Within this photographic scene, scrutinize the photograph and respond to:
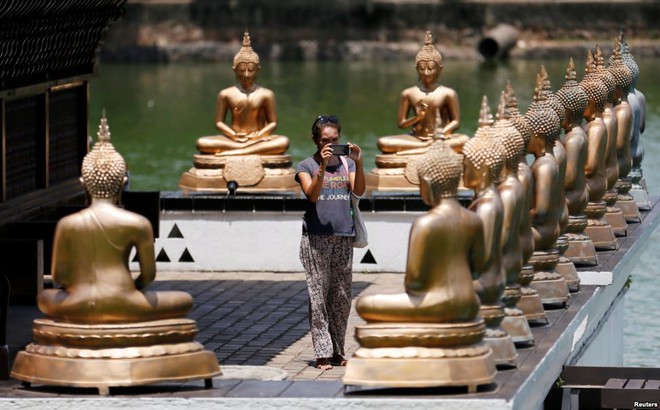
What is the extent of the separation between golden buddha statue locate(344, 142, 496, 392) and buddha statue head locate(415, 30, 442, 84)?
21.0 feet

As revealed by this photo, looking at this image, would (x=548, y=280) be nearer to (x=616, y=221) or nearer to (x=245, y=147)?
(x=616, y=221)

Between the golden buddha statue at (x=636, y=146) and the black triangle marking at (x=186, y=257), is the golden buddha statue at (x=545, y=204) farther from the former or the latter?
the golden buddha statue at (x=636, y=146)

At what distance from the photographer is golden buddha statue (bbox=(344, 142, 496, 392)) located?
711cm

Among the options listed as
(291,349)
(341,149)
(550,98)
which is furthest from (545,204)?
(291,349)

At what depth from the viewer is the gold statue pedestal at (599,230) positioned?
36.3ft

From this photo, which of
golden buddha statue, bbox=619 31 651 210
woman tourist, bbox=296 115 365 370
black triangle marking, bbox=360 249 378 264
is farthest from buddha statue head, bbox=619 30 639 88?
woman tourist, bbox=296 115 365 370

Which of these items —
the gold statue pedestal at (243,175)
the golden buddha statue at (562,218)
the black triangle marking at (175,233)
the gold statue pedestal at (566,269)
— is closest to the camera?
the golden buddha statue at (562,218)

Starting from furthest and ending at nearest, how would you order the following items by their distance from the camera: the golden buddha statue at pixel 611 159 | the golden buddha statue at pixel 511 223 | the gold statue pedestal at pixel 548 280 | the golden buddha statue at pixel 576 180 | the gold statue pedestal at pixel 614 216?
the gold statue pedestal at pixel 614 216 < the golden buddha statue at pixel 611 159 < the golden buddha statue at pixel 576 180 < the gold statue pedestal at pixel 548 280 < the golden buddha statue at pixel 511 223

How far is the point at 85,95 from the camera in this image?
1145 cm

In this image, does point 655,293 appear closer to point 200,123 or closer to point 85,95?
point 85,95

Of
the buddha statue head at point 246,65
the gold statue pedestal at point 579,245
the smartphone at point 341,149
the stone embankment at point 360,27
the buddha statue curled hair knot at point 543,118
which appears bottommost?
the gold statue pedestal at point 579,245

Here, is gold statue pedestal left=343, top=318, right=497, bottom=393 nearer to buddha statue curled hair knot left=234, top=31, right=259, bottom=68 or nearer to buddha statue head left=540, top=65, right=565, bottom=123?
buddha statue head left=540, top=65, right=565, bottom=123

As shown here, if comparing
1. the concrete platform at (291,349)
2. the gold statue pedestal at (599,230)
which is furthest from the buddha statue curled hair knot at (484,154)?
the gold statue pedestal at (599,230)

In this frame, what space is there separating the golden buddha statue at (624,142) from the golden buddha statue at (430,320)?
5.20m
